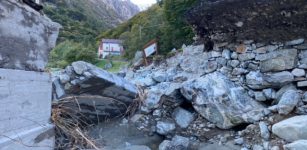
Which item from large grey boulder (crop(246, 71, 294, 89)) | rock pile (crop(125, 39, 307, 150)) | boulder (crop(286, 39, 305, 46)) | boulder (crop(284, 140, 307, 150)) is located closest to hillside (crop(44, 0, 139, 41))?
rock pile (crop(125, 39, 307, 150))

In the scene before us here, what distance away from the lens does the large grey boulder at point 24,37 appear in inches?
109

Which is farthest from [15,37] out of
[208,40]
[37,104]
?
[208,40]

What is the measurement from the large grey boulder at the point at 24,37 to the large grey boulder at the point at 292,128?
2894mm

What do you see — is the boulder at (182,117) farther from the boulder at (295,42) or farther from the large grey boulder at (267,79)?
the boulder at (295,42)

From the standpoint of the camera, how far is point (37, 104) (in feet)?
10.5

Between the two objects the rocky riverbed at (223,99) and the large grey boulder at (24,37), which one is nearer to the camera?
the large grey boulder at (24,37)

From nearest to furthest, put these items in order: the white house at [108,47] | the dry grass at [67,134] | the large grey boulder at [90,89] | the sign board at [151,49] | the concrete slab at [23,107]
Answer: the concrete slab at [23,107] < the dry grass at [67,134] < the large grey boulder at [90,89] < the sign board at [151,49] < the white house at [108,47]

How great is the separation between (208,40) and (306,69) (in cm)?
173

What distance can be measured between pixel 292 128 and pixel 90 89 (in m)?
2.87

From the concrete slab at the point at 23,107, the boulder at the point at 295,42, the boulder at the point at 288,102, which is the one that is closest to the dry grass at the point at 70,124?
the concrete slab at the point at 23,107

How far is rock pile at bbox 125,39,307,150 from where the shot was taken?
4102mm

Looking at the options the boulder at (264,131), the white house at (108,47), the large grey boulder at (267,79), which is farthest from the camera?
the white house at (108,47)

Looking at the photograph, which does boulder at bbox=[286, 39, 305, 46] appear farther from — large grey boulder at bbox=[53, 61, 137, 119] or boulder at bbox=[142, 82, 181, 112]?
large grey boulder at bbox=[53, 61, 137, 119]

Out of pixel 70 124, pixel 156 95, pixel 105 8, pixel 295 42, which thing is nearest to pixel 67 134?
pixel 70 124
